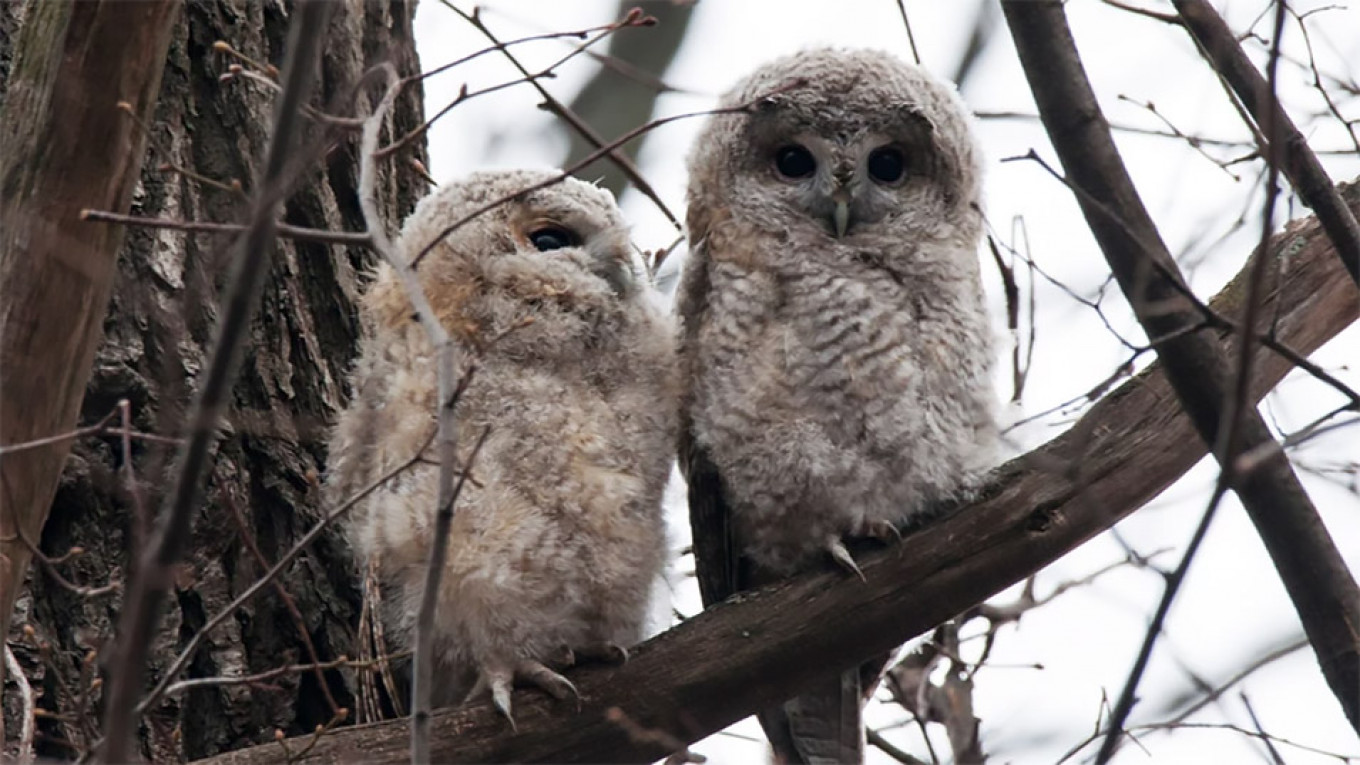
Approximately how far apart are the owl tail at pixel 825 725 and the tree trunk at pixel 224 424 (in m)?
0.94

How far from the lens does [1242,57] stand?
2.49 meters

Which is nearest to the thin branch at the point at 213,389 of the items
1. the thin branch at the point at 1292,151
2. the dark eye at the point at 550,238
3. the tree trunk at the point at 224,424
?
the tree trunk at the point at 224,424

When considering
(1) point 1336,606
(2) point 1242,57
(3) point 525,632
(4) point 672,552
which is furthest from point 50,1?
(1) point 1336,606

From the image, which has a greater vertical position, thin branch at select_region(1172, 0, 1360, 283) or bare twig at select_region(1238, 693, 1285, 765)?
thin branch at select_region(1172, 0, 1360, 283)

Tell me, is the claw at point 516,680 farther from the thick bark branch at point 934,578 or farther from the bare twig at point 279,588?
the bare twig at point 279,588

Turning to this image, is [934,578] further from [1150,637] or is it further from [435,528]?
[435,528]

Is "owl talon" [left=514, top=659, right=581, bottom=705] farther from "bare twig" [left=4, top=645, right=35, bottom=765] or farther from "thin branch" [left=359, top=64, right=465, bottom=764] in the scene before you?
"thin branch" [left=359, top=64, right=465, bottom=764]

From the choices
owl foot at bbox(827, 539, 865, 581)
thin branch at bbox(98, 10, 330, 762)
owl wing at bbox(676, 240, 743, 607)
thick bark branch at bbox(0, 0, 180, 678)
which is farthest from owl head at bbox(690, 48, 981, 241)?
thin branch at bbox(98, 10, 330, 762)

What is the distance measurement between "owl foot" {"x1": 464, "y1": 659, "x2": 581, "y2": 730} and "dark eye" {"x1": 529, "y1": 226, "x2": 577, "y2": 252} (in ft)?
2.86

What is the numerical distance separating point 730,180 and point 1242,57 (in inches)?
51.2

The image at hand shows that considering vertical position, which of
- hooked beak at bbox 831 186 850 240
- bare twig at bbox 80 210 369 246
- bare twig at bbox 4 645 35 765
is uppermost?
hooked beak at bbox 831 186 850 240

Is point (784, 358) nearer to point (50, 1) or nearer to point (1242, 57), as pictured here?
point (1242, 57)

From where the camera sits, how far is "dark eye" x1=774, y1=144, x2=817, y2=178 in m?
3.51

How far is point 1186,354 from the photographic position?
2.37 metres
